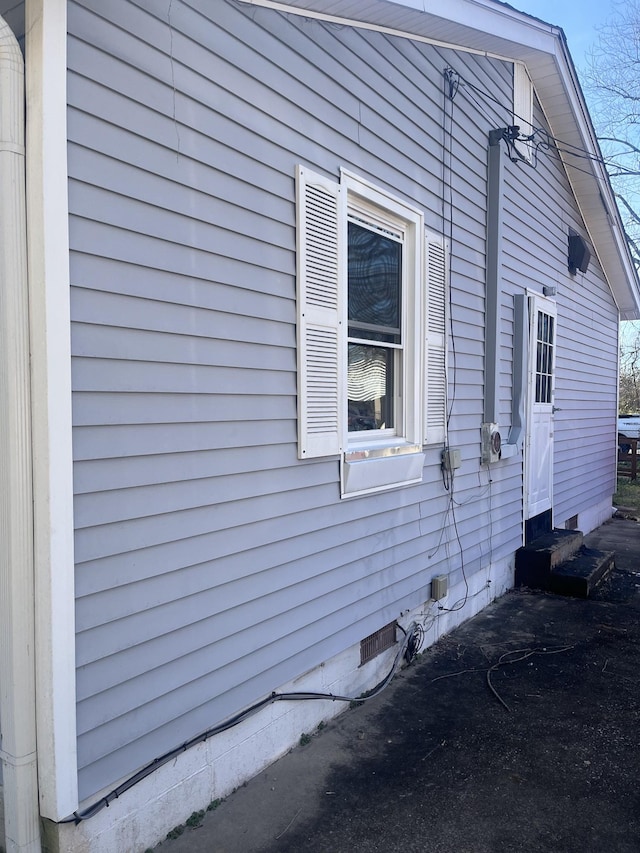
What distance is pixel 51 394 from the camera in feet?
6.45

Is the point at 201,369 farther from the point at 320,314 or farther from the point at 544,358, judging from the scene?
the point at 544,358

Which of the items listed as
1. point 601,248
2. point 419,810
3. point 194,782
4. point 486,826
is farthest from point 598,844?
point 601,248

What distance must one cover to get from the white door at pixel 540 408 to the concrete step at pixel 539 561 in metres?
0.36

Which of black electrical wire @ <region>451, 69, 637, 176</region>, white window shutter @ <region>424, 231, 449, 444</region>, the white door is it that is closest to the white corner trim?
white window shutter @ <region>424, 231, 449, 444</region>

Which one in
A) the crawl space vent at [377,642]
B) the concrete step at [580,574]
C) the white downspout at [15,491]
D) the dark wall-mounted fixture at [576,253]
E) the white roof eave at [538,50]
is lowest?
the concrete step at [580,574]

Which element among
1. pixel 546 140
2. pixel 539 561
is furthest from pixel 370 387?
pixel 546 140

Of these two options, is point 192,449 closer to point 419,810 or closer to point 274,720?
point 274,720

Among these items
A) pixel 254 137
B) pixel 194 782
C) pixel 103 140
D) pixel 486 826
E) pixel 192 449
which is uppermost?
pixel 254 137

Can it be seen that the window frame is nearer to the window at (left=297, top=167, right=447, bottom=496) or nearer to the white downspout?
the window at (left=297, top=167, right=447, bottom=496)

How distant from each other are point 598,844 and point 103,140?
10.7 feet

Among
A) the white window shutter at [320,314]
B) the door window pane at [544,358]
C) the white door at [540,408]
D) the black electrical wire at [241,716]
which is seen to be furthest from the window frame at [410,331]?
the door window pane at [544,358]

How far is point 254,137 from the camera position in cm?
280

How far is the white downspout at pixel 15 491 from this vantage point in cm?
195

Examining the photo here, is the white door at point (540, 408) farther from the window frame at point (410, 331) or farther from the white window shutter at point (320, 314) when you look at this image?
the white window shutter at point (320, 314)
